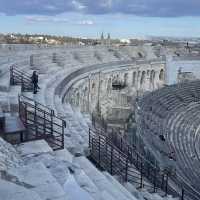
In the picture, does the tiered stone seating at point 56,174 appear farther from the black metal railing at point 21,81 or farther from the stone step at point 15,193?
the black metal railing at point 21,81

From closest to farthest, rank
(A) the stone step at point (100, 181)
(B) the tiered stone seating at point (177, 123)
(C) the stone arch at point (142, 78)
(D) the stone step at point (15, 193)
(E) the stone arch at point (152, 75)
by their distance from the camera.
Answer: (D) the stone step at point (15, 193) < (A) the stone step at point (100, 181) < (B) the tiered stone seating at point (177, 123) < (C) the stone arch at point (142, 78) < (E) the stone arch at point (152, 75)

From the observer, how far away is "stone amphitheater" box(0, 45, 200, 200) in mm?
5695

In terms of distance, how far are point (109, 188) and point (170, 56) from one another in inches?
1524

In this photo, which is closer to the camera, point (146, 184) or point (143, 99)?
point (146, 184)

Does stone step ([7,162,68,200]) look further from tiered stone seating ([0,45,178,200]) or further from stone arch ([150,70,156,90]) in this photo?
stone arch ([150,70,156,90])

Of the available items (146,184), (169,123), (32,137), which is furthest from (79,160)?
(169,123)

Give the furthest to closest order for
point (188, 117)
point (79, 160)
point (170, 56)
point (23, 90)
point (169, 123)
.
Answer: point (170, 56), point (188, 117), point (169, 123), point (23, 90), point (79, 160)

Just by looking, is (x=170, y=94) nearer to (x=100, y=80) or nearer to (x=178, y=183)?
(x=100, y=80)

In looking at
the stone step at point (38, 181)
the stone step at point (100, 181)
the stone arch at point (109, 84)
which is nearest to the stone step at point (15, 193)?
the stone step at point (38, 181)

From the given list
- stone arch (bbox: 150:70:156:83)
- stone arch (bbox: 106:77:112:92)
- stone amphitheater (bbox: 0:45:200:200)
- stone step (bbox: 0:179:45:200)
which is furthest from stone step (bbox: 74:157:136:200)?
stone arch (bbox: 150:70:156:83)

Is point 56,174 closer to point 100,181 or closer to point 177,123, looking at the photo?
point 100,181

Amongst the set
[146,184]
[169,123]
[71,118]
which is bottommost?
[169,123]

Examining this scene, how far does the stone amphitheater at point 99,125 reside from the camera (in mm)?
5695

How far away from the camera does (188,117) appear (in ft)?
81.3
